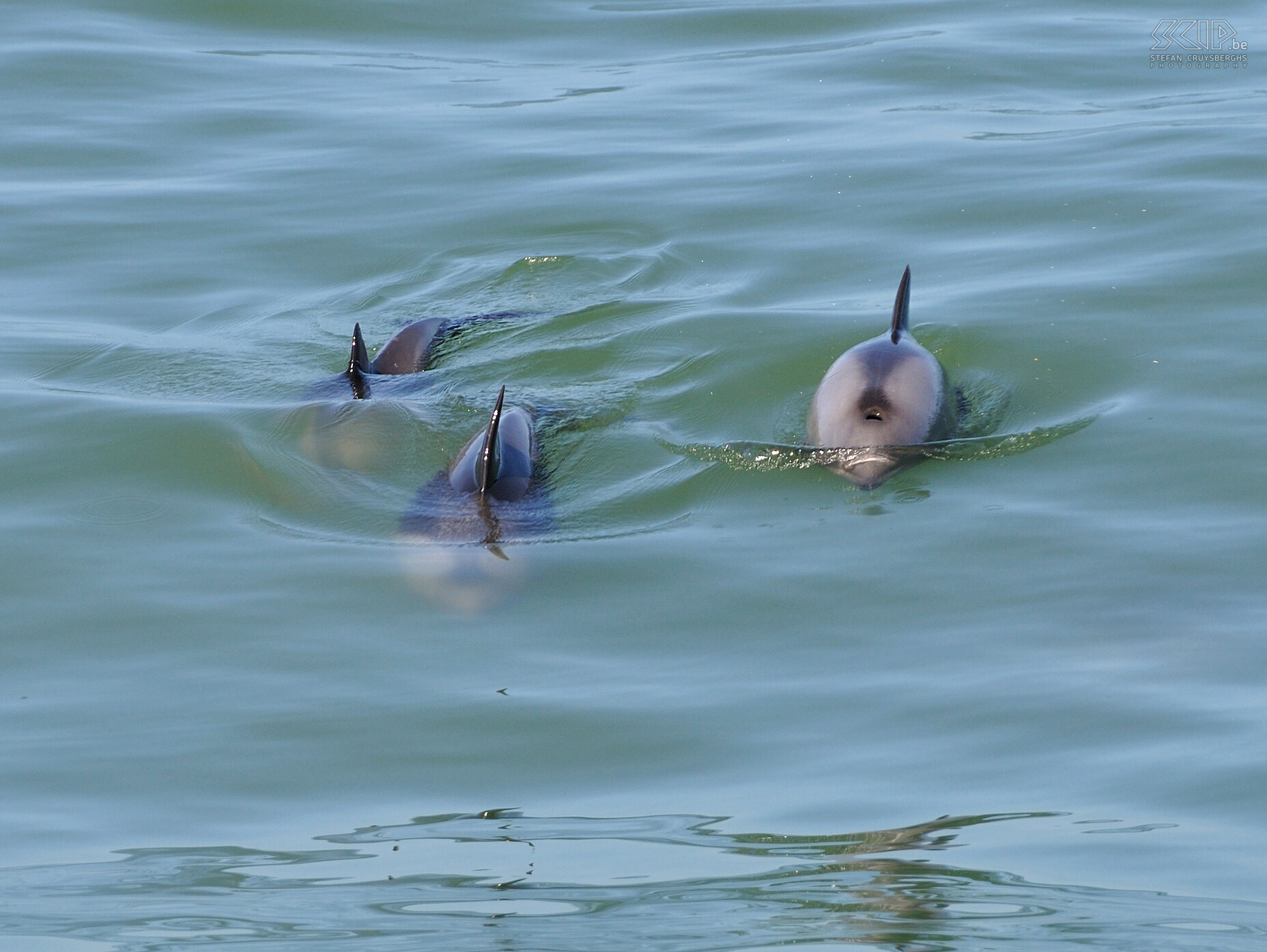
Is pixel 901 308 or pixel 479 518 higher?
pixel 901 308

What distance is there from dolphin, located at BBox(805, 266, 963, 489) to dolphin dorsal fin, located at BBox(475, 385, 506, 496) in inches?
51.7

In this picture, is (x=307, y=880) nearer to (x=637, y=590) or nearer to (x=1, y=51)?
(x=637, y=590)

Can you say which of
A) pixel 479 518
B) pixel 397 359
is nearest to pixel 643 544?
pixel 479 518

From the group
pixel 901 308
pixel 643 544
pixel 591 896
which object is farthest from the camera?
pixel 901 308

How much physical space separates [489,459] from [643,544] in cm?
66

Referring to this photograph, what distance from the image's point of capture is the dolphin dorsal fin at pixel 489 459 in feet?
20.7

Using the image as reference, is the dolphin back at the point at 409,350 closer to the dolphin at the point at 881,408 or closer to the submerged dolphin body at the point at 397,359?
the submerged dolphin body at the point at 397,359

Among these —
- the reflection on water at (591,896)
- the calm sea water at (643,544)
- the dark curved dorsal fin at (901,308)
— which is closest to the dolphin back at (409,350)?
the calm sea water at (643,544)

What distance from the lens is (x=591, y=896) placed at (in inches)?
155

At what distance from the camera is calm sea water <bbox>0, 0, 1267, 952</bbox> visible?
13.4 feet

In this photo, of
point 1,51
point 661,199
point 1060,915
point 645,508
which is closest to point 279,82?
point 1,51

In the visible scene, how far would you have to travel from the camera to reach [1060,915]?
368 centimetres

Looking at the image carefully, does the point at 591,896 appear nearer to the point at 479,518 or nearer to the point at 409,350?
the point at 479,518

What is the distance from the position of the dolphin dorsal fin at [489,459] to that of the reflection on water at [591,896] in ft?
7.00
